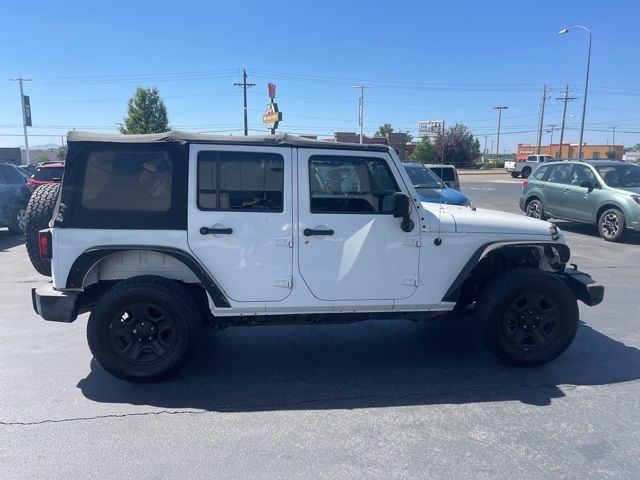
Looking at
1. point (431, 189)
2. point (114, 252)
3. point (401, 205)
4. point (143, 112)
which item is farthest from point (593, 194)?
point (143, 112)

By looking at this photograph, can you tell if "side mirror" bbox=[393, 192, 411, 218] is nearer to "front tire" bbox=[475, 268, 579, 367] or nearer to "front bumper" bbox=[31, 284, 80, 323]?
"front tire" bbox=[475, 268, 579, 367]

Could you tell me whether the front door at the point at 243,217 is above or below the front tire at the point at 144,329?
above

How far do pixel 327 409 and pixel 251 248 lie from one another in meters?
1.39

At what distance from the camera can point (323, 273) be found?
4117 millimetres

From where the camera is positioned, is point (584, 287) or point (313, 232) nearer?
point (313, 232)

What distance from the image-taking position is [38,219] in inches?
168

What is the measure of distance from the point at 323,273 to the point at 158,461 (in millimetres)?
1832

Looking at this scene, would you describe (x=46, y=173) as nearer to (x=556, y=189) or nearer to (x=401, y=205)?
(x=401, y=205)

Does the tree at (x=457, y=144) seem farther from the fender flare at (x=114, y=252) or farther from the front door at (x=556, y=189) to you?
the fender flare at (x=114, y=252)

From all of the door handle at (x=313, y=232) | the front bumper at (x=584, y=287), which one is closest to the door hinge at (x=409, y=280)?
the door handle at (x=313, y=232)

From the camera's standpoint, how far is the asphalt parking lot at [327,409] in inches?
119

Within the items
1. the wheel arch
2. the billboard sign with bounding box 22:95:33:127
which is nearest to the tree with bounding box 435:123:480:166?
the billboard sign with bounding box 22:95:33:127

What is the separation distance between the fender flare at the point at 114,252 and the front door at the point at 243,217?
7 cm

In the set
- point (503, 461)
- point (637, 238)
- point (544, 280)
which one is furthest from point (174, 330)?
point (637, 238)
